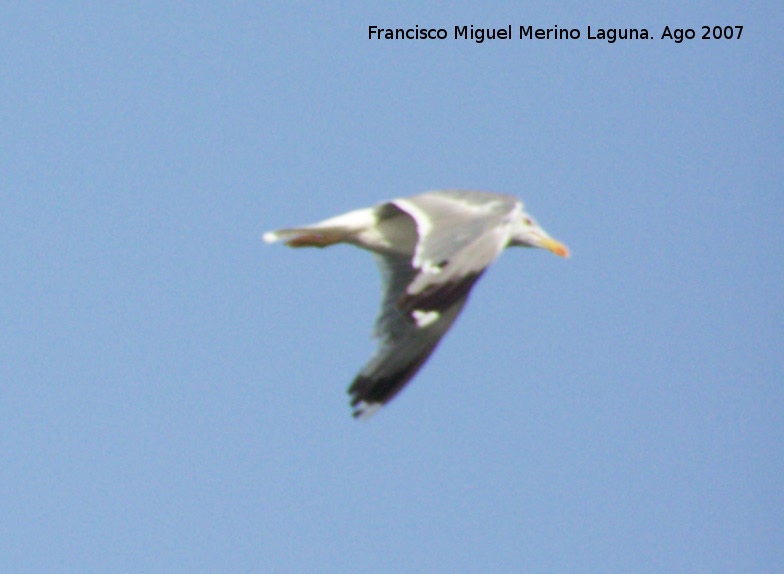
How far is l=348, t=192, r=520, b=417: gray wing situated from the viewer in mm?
6848

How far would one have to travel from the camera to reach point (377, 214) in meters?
8.48

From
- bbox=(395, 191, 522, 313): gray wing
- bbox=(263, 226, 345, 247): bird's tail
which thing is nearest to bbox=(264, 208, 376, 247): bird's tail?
bbox=(263, 226, 345, 247): bird's tail

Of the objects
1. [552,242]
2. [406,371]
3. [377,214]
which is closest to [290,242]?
[377,214]

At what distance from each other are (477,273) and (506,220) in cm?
53

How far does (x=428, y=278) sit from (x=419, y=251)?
0.90 feet

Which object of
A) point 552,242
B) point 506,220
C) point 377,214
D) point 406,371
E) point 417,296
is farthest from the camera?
point 552,242

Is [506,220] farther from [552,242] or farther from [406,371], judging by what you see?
[552,242]

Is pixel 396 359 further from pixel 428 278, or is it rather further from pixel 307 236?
pixel 428 278

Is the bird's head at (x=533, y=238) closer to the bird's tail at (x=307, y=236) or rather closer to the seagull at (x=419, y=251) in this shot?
the seagull at (x=419, y=251)

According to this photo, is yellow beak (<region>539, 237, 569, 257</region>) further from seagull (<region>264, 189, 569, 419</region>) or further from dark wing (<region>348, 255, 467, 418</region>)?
dark wing (<region>348, 255, 467, 418</region>)

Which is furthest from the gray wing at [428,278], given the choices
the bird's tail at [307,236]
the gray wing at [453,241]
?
the bird's tail at [307,236]

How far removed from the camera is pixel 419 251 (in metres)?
7.07

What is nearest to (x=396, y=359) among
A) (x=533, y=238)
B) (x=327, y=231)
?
(x=327, y=231)

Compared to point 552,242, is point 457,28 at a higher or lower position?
higher
